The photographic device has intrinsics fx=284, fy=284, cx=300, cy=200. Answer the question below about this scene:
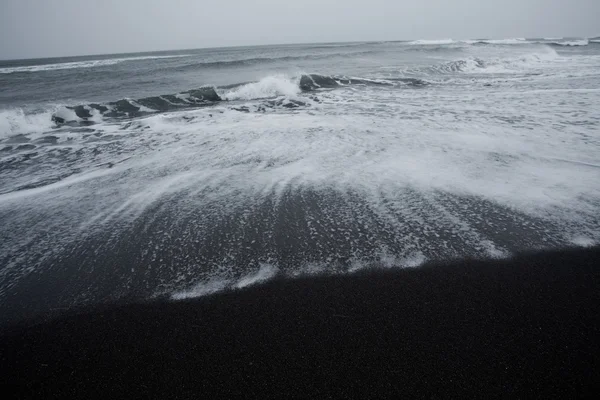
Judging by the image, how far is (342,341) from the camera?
1.71 m

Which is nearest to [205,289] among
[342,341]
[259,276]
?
[259,276]

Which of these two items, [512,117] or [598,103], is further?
[598,103]

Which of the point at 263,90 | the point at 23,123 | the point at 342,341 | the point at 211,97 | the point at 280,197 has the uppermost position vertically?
the point at 263,90

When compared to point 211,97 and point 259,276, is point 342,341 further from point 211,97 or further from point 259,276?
point 211,97

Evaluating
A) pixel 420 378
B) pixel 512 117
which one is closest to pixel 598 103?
pixel 512 117

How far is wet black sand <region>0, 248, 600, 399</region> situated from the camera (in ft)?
4.93

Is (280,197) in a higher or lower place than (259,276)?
higher

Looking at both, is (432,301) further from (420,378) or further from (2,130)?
(2,130)

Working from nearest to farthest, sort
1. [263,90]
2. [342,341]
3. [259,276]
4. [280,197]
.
Result: [342,341] → [259,276] → [280,197] → [263,90]

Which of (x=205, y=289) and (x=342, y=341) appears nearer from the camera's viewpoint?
(x=342, y=341)

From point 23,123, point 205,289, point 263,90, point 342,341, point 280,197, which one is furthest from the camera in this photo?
point 263,90

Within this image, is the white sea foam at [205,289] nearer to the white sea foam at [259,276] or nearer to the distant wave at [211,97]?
the white sea foam at [259,276]

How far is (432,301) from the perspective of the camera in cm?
197

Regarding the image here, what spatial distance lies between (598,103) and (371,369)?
32.3 feet
